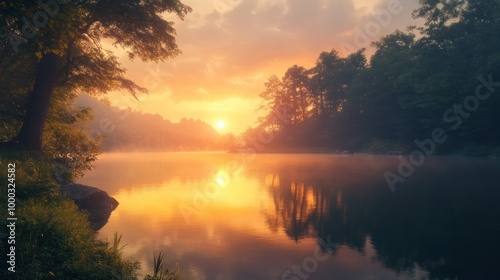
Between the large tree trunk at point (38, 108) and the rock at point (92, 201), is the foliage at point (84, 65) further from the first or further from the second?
the rock at point (92, 201)

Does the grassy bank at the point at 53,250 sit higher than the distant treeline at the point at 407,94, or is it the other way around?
the distant treeline at the point at 407,94

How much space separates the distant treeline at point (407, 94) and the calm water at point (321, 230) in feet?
130

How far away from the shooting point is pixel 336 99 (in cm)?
9950

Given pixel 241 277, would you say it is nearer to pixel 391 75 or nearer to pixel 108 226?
pixel 108 226

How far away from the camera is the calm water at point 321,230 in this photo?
33.4 feet

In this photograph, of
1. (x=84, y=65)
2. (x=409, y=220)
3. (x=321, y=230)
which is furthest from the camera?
(x=84, y=65)

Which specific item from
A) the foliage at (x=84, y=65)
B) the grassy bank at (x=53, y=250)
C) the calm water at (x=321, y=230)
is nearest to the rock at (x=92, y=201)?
the calm water at (x=321, y=230)

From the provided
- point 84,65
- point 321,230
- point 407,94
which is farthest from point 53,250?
point 407,94

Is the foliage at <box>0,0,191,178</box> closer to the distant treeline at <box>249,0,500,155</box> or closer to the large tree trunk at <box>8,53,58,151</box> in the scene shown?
the large tree trunk at <box>8,53,58,151</box>

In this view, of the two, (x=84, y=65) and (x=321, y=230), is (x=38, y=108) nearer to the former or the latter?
(x=84, y=65)

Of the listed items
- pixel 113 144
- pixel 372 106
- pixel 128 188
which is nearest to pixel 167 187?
pixel 128 188

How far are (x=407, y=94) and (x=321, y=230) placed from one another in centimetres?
7006

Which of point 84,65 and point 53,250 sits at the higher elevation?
point 84,65

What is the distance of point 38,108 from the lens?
19.2m
